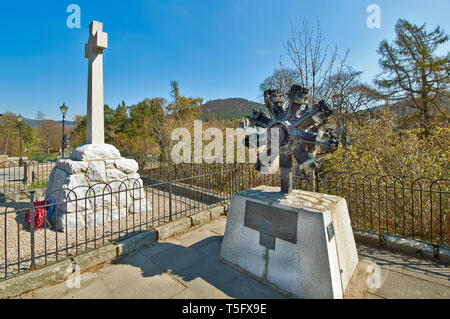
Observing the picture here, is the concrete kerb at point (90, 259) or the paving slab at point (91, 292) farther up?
the concrete kerb at point (90, 259)

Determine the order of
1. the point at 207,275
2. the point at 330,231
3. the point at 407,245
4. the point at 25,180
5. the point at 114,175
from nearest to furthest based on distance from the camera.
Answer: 1. the point at 330,231
2. the point at 207,275
3. the point at 407,245
4. the point at 114,175
5. the point at 25,180

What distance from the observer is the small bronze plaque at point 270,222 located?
2.50 metres

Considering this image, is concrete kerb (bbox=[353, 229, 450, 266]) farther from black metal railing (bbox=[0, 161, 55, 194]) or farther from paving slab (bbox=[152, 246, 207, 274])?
black metal railing (bbox=[0, 161, 55, 194])

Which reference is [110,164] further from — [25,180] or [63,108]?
[63,108]

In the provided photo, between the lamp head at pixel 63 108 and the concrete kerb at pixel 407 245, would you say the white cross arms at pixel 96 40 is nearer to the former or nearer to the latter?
the concrete kerb at pixel 407 245

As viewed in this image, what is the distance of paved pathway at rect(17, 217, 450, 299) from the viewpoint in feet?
8.03

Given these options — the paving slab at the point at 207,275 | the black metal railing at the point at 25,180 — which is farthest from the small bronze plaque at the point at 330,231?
the black metal railing at the point at 25,180

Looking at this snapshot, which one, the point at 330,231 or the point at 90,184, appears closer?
the point at 330,231

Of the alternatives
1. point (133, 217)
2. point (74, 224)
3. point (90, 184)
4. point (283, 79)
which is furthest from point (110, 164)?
point (283, 79)

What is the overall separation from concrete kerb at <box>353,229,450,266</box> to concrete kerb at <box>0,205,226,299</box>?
123 inches

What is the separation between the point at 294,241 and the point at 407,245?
7.09ft

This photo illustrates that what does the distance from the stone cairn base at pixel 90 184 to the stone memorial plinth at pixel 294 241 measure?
232 cm

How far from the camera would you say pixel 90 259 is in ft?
10.0
